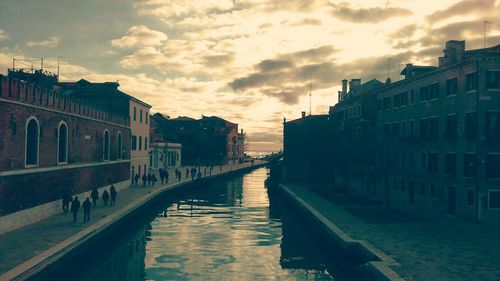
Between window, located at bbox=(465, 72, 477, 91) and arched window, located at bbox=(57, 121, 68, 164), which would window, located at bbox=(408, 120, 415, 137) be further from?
arched window, located at bbox=(57, 121, 68, 164)

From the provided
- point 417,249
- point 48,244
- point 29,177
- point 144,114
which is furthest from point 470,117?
point 144,114

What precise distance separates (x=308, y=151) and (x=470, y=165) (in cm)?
3244

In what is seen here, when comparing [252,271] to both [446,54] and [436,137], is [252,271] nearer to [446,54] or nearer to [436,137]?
[436,137]

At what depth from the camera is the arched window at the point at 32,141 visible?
85.9 ft

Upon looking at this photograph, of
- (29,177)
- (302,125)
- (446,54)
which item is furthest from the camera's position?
(302,125)

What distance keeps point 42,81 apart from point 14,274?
128 ft

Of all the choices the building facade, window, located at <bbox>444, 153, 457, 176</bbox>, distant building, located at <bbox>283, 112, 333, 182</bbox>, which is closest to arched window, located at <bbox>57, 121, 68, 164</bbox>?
the building facade

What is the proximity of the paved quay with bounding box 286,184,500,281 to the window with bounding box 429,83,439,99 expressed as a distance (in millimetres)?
8817

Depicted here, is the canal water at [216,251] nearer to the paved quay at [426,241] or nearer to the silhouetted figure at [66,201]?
the paved quay at [426,241]

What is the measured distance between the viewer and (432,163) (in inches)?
1270

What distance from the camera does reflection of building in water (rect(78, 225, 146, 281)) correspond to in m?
19.2

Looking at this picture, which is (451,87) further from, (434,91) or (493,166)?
(493,166)

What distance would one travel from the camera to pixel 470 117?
27750 millimetres

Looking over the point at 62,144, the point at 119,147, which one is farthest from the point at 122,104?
the point at 62,144
